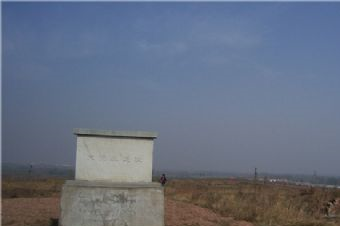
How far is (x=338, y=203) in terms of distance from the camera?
20969 mm

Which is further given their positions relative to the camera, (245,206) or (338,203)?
(338,203)

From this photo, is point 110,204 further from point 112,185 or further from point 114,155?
point 114,155

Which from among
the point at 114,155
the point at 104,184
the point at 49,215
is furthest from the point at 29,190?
the point at 104,184

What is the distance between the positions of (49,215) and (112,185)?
396 cm

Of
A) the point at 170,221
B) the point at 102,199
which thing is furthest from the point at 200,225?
the point at 102,199

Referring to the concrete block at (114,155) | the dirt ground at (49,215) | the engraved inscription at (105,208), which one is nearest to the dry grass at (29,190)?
the dirt ground at (49,215)

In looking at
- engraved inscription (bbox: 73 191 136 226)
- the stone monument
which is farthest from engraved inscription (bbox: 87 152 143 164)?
engraved inscription (bbox: 73 191 136 226)

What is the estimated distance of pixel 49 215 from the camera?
42.5ft

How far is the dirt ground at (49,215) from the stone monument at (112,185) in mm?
2263

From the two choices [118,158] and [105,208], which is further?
[118,158]

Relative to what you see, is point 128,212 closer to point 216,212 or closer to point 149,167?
point 149,167

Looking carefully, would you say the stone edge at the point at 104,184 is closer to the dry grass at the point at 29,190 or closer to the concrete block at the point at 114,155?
the concrete block at the point at 114,155

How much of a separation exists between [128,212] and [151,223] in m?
0.56

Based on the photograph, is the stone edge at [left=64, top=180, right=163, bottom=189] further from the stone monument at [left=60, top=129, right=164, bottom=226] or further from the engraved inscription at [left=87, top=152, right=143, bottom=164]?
the engraved inscription at [left=87, top=152, right=143, bottom=164]
